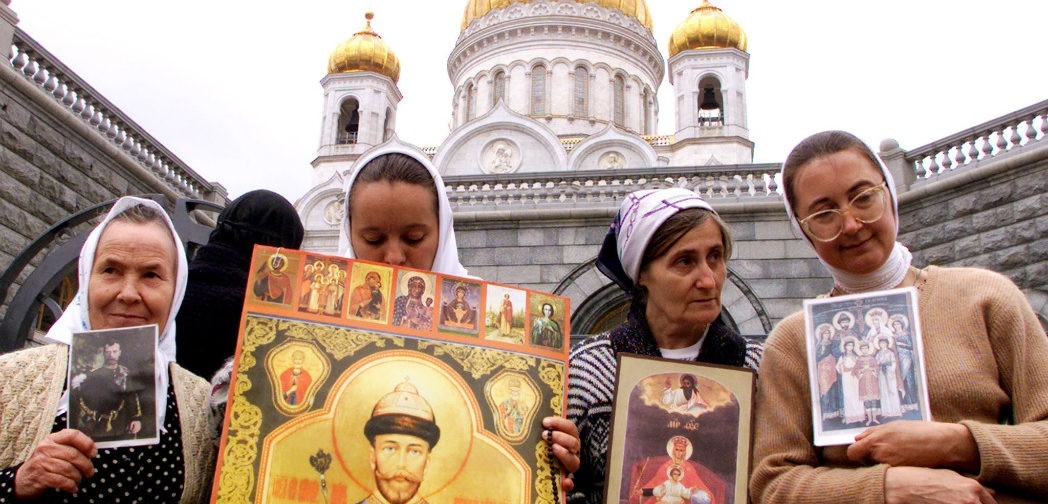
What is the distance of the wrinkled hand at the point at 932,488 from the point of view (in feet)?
Result: 5.39

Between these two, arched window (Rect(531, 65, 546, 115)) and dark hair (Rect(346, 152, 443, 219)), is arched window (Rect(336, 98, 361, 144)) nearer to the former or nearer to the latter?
arched window (Rect(531, 65, 546, 115))

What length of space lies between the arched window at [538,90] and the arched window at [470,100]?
2.12 metres

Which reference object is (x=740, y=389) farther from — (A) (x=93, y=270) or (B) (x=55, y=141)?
(B) (x=55, y=141)

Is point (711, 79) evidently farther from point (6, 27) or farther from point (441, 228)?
point (441, 228)

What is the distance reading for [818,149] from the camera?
211 centimetres

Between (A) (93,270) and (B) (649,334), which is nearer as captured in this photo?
(A) (93,270)

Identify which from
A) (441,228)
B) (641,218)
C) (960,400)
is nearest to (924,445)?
(960,400)

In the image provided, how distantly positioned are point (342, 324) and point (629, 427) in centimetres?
73

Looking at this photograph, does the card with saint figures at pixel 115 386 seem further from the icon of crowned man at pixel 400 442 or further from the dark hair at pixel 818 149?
the dark hair at pixel 818 149

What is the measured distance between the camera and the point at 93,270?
6.92ft

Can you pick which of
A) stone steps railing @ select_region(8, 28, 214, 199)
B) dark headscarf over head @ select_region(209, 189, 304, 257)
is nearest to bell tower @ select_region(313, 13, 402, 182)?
stone steps railing @ select_region(8, 28, 214, 199)

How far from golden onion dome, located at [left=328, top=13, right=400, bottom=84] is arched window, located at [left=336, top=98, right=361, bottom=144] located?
3.99ft

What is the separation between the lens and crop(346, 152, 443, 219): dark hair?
236 cm

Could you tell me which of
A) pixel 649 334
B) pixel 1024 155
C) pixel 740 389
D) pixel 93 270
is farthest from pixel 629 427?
pixel 1024 155
